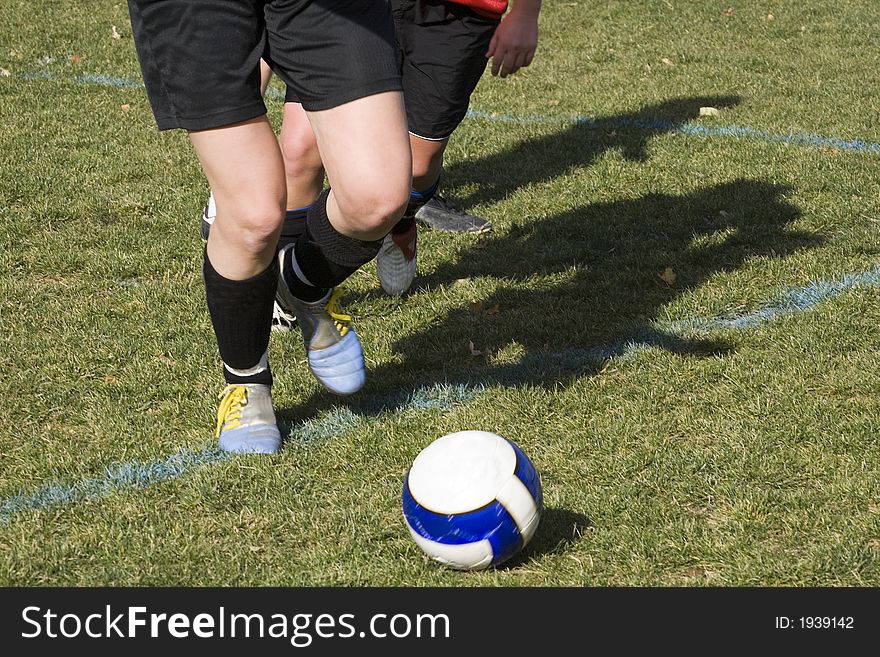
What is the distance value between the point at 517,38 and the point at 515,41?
1 centimetres

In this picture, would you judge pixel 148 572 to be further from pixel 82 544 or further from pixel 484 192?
pixel 484 192

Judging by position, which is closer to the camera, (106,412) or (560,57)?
(106,412)

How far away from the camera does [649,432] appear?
12.3 ft

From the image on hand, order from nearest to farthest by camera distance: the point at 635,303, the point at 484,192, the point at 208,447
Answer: the point at 208,447 → the point at 635,303 → the point at 484,192

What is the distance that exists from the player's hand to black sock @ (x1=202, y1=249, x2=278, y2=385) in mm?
1413

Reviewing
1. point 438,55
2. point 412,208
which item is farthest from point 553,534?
point 438,55

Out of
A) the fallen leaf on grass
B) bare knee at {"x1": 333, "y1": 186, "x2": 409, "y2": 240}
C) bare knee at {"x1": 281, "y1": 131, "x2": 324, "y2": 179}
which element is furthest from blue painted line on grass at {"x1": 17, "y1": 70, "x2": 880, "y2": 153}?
bare knee at {"x1": 333, "y1": 186, "x2": 409, "y2": 240}

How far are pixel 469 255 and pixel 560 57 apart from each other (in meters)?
4.82

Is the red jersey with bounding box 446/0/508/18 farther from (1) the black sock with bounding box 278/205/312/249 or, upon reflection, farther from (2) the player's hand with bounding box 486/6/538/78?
(1) the black sock with bounding box 278/205/312/249

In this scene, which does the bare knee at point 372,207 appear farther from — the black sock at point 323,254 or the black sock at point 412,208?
the black sock at point 412,208

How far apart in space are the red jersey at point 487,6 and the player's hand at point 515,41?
6.6 inches

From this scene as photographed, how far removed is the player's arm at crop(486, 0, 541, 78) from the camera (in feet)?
→ 14.1

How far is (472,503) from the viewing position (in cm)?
290
